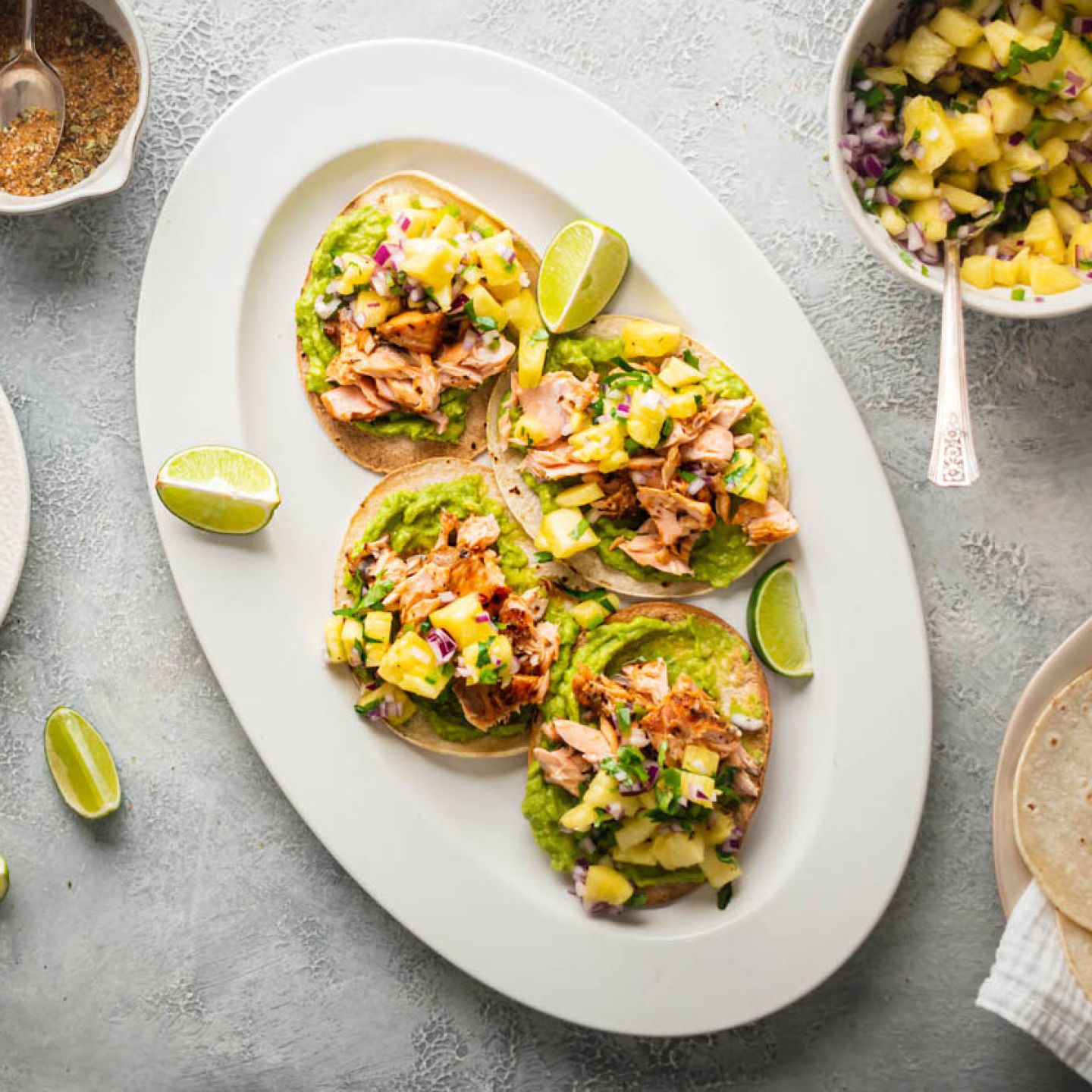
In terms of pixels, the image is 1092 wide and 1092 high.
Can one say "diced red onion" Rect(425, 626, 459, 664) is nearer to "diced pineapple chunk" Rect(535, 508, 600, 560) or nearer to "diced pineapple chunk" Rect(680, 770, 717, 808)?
"diced pineapple chunk" Rect(535, 508, 600, 560)

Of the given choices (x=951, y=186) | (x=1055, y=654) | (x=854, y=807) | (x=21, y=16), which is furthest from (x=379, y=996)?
(x=21, y=16)

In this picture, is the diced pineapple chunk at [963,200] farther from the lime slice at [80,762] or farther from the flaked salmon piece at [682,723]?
the lime slice at [80,762]

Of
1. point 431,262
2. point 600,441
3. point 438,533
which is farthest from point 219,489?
point 600,441

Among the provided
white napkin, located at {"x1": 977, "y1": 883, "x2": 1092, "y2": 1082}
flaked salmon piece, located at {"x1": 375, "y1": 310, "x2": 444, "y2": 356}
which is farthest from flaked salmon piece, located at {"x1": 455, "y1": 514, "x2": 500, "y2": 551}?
white napkin, located at {"x1": 977, "y1": 883, "x2": 1092, "y2": 1082}

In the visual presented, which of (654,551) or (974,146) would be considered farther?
(654,551)

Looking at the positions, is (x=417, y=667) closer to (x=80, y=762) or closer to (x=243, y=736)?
(x=243, y=736)

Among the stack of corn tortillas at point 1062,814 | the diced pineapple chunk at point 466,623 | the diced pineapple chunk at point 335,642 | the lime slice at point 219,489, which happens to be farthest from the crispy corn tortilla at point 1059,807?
the lime slice at point 219,489
